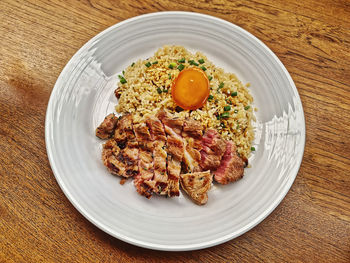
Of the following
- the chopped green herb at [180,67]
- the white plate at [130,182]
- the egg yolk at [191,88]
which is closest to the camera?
the white plate at [130,182]

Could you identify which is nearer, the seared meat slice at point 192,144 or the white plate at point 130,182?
the white plate at point 130,182

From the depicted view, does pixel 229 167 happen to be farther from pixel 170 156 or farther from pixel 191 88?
pixel 191 88

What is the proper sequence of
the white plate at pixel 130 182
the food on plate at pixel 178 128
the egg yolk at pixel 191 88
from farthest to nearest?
the egg yolk at pixel 191 88 < the food on plate at pixel 178 128 < the white plate at pixel 130 182

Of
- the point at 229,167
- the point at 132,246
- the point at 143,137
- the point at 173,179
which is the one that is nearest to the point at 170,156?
the point at 173,179

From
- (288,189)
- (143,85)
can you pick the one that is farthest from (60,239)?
(288,189)

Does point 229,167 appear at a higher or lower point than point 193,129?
lower

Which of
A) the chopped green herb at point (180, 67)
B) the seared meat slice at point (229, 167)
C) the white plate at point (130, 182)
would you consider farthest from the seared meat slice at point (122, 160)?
the chopped green herb at point (180, 67)

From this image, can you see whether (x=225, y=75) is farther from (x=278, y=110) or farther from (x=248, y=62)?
(x=278, y=110)

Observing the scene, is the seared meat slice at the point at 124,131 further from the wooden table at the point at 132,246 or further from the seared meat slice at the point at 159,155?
the wooden table at the point at 132,246
